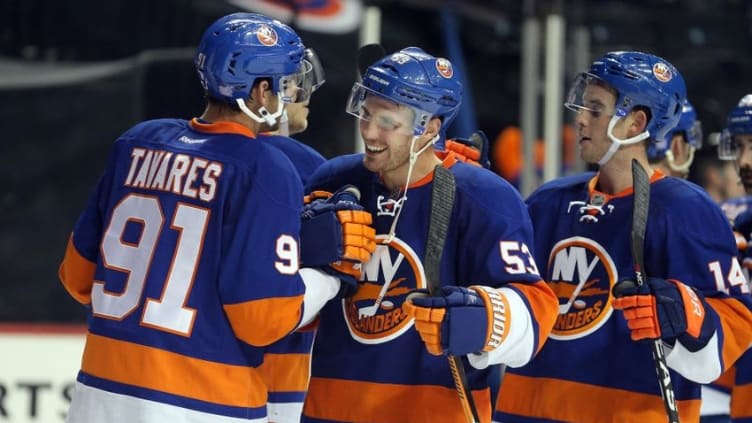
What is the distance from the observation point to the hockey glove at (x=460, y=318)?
2781 mm

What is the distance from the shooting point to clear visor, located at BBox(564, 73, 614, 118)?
3.28 metres

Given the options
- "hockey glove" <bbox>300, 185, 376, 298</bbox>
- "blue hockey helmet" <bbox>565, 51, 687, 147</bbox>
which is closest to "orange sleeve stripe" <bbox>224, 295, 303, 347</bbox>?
"hockey glove" <bbox>300, 185, 376, 298</bbox>

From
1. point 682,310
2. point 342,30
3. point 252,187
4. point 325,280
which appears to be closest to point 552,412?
point 682,310

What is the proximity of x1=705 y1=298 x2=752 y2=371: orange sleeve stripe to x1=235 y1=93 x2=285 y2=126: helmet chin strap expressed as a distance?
1.01m

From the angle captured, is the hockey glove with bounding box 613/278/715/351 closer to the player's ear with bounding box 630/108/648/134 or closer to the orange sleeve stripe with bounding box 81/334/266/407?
the player's ear with bounding box 630/108/648/134

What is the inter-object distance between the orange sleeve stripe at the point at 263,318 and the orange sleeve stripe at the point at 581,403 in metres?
0.68

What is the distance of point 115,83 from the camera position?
17.0 ft

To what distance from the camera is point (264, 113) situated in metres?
2.97

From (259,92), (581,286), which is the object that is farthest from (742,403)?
(259,92)

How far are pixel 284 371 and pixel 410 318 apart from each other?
0.65 m

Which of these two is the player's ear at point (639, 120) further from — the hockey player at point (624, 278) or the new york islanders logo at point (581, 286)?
the new york islanders logo at point (581, 286)

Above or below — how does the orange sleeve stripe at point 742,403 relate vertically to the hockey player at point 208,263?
below

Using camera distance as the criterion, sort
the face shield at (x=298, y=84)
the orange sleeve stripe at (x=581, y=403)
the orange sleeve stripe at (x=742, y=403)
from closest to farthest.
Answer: the face shield at (x=298, y=84) < the orange sleeve stripe at (x=581, y=403) < the orange sleeve stripe at (x=742, y=403)

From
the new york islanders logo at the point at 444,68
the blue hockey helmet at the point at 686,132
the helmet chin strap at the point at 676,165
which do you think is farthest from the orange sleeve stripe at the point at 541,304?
the helmet chin strap at the point at 676,165
